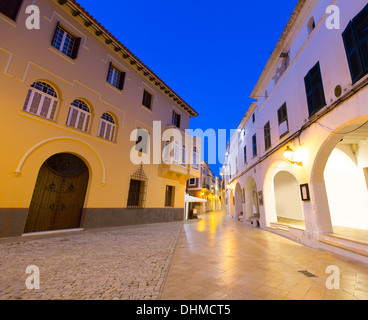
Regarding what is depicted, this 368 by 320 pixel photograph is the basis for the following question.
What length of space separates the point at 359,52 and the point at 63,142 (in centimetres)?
1106

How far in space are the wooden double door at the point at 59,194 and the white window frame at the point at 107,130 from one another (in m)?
1.91

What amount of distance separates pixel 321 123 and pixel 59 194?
11350 millimetres

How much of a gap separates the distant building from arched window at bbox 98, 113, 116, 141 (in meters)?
0.06

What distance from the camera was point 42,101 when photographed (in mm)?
7332

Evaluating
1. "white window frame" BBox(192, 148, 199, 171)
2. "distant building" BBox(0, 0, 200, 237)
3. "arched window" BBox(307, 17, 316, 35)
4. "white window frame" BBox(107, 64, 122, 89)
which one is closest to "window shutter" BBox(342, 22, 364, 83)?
"arched window" BBox(307, 17, 316, 35)

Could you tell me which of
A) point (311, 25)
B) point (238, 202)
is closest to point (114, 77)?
point (311, 25)

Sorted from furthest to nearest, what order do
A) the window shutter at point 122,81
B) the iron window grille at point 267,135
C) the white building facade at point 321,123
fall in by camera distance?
the window shutter at point 122,81 < the iron window grille at point 267,135 < the white building facade at point 321,123

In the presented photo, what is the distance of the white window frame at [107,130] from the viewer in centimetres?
961

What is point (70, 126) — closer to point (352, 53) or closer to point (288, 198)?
point (352, 53)

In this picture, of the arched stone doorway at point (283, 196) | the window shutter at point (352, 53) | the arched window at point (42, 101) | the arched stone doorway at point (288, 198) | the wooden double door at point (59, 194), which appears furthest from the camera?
the arched stone doorway at point (288, 198)

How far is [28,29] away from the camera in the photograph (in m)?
7.10

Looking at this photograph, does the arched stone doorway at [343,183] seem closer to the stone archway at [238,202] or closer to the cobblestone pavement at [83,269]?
the cobblestone pavement at [83,269]

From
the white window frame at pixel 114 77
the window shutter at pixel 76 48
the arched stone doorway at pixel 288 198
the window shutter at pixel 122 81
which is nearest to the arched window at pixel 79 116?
the window shutter at pixel 76 48
